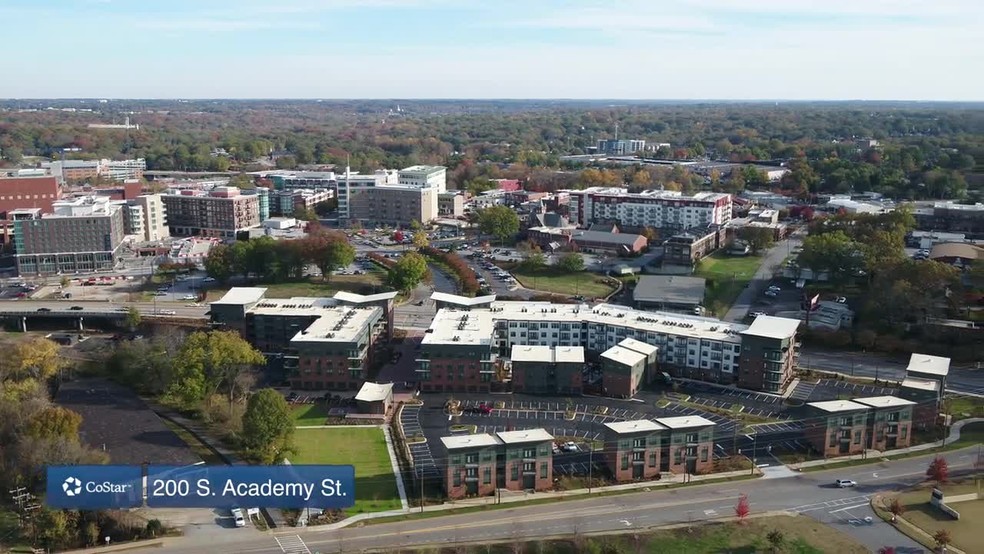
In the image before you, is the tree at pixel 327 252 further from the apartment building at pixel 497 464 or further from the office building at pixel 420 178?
the apartment building at pixel 497 464

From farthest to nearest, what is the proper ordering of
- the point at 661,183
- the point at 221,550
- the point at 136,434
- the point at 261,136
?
the point at 261,136 < the point at 661,183 < the point at 136,434 < the point at 221,550

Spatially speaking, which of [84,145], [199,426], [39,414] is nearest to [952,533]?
[199,426]

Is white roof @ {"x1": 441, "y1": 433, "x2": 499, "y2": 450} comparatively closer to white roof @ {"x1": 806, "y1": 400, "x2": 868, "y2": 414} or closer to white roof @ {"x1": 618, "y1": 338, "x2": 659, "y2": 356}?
white roof @ {"x1": 618, "y1": 338, "x2": 659, "y2": 356}

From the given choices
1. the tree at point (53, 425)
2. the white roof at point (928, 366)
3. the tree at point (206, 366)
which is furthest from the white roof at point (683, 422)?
the tree at point (53, 425)

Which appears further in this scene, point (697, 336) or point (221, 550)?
point (697, 336)

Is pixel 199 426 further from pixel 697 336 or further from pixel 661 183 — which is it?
pixel 661 183

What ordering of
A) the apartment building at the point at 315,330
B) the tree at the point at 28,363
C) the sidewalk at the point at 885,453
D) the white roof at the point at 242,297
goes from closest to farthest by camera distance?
the sidewalk at the point at 885,453
the tree at the point at 28,363
the apartment building at the point at 315,330
the white roof at the point at 242,297

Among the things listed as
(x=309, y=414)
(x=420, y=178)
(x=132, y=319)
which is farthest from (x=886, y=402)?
(x=420, y=178)
